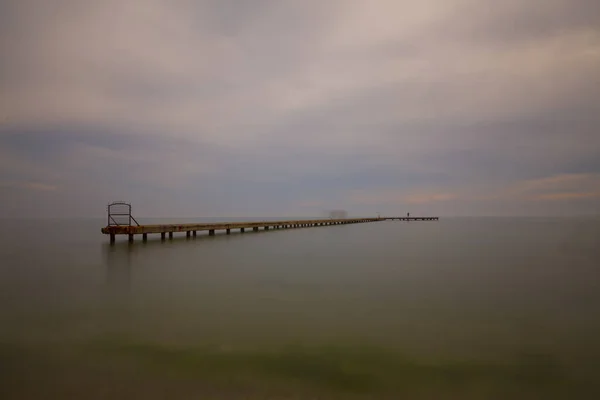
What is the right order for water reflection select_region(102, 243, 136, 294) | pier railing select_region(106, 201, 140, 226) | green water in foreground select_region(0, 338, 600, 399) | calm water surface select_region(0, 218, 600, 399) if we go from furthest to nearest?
pier railing select_region(106, 201, 140, 226), water reflection select_region(102, 243, 136, 294), calm water surface select_region(0, 218, 600, 399), green water in foreground select_region(0, 338, 600, 399)

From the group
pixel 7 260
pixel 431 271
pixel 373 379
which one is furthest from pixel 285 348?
pixel 7 260

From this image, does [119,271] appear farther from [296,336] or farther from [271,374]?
[271,374]

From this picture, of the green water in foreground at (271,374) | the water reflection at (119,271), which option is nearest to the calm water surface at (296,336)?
the green water in foreground at (271,374)

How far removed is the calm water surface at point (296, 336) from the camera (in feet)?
15.0

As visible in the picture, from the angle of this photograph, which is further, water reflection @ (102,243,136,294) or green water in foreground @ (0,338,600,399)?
water reflection @ (102,243,136,294)

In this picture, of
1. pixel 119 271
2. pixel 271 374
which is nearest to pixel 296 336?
pixel 271 374

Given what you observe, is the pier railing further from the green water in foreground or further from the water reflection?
the green water in foreground

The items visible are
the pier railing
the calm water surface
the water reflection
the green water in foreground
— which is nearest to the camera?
the green water in foreground

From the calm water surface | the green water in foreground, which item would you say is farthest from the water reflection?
the green water in foreground

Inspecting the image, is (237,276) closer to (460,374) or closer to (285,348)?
(285,348)

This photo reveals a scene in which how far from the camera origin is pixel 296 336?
652cm

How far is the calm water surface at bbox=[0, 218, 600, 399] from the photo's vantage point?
458 cm

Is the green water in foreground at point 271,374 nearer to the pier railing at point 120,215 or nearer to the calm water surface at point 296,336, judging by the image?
the calm water surface at point 296,336

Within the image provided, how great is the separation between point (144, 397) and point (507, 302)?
380 inches
